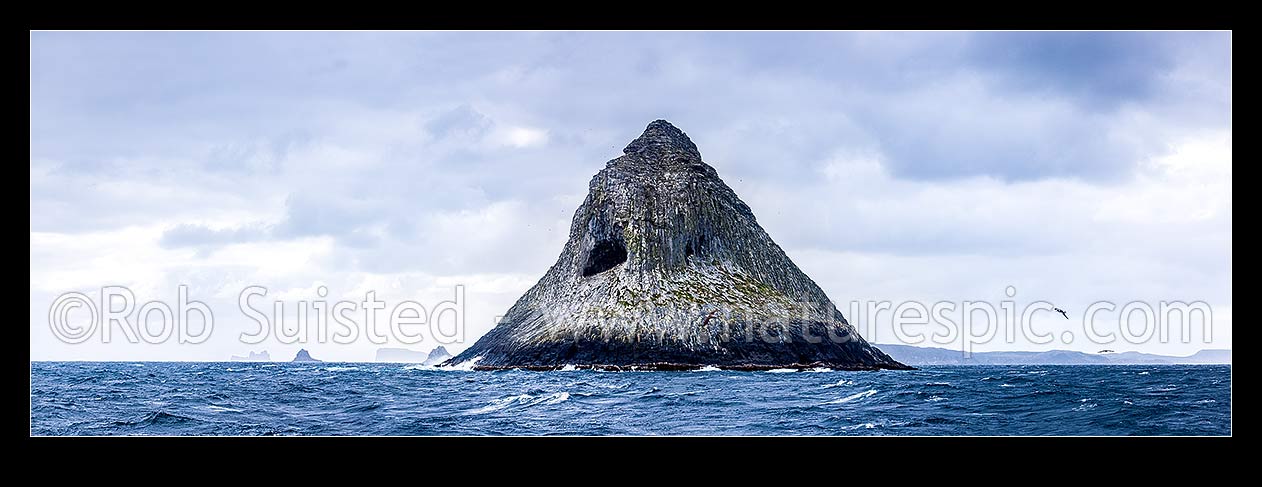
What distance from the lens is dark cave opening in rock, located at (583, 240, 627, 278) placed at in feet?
410

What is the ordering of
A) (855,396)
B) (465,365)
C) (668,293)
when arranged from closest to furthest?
1. (855,396)
2. (465,365)
3. (668,293)

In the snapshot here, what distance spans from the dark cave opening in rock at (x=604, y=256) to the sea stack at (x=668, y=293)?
15cm

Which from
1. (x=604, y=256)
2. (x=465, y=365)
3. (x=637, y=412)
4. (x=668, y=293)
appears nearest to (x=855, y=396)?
(x=637, y=412)

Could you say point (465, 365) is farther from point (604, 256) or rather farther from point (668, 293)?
point (668, 293)

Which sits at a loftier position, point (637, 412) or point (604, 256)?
point (604, 256)

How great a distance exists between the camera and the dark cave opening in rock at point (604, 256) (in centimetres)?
12500

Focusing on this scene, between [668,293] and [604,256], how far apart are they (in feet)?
46.0

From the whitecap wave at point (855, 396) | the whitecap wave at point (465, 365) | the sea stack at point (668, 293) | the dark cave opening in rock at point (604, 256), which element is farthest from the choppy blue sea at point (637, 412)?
the dark cave opening in rock at point (604, 256)

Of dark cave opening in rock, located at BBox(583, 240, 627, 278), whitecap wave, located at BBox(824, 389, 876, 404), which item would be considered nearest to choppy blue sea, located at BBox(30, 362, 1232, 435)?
whitecap wave, located at BBox(824, 389, 876, 404)

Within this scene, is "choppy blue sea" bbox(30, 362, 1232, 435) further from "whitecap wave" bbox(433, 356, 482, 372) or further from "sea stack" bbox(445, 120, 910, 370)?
"whitecap wave" bbox(433, 356, 482, 372)

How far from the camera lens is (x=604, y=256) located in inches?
4990
